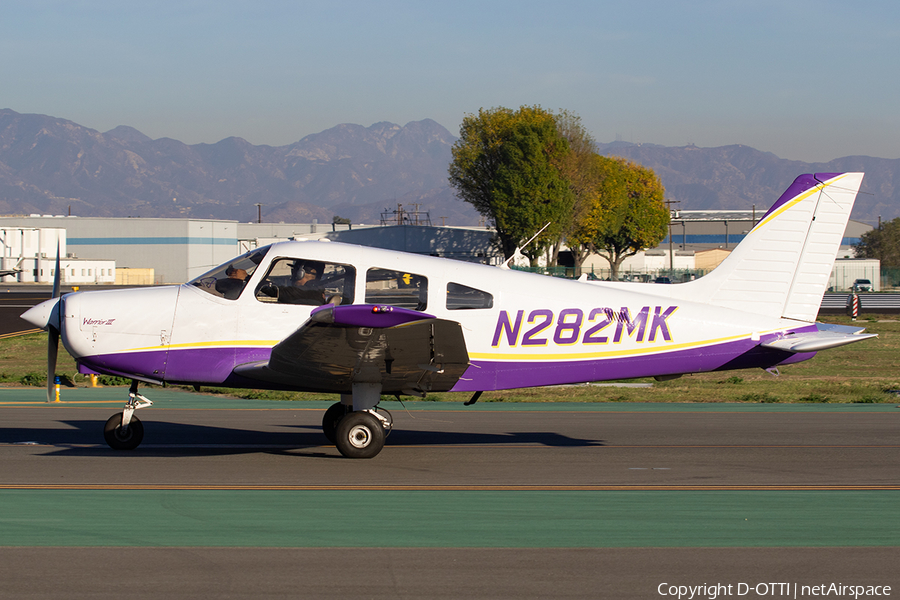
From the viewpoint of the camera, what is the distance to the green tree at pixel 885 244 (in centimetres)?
9612

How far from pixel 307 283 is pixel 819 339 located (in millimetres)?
5780

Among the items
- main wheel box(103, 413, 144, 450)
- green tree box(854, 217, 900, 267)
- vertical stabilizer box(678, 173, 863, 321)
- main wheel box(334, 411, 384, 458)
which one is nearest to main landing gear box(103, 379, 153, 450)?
main wheel box(103, 413, 144, 450)

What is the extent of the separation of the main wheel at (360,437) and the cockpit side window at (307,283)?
136 cm

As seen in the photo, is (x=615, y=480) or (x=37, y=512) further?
(x=615, y=480)

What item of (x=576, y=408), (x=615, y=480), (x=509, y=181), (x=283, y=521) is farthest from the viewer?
(x=509, y=181)

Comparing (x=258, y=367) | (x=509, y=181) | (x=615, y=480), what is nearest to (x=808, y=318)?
(x=615, y=480)

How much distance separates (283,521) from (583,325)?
429cm

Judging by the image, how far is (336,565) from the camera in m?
5.41

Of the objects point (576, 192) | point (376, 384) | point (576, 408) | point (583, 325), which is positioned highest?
point (576, 192)

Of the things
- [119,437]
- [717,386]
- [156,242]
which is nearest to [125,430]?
[119,437]

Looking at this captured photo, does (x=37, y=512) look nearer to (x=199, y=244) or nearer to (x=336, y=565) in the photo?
(x=336, y=565)

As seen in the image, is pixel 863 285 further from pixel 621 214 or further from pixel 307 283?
pixel 307 283

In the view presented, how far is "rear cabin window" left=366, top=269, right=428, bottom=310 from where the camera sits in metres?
8.73

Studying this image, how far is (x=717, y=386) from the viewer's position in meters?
16.7
